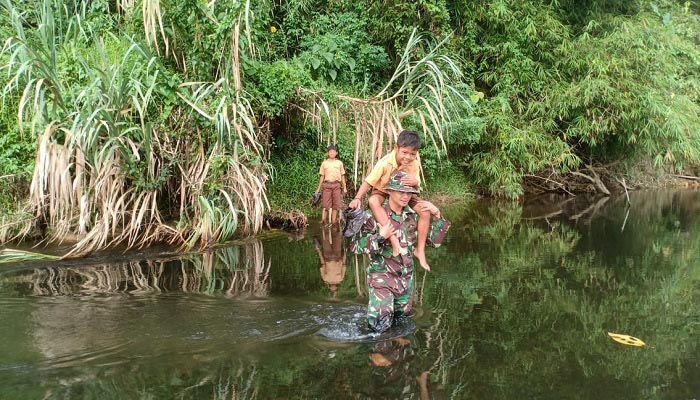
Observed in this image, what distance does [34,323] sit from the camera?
13.0 ft

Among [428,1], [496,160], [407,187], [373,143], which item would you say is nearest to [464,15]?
[428,1]

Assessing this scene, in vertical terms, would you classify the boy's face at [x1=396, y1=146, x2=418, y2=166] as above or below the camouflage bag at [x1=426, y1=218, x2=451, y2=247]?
above

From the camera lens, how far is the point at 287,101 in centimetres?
834

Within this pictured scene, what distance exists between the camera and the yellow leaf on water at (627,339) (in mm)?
3787

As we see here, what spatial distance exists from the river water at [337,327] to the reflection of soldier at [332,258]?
4 centimetres

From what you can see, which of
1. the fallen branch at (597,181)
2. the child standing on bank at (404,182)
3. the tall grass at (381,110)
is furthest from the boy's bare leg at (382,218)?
the fallen branch at (597,181)

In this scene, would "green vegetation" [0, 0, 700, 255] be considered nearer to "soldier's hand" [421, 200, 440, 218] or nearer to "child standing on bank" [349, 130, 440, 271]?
"child standing on bank" [349, 130, 440, 271]

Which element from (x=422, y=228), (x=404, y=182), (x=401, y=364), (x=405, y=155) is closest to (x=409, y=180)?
(x=404, y=182)

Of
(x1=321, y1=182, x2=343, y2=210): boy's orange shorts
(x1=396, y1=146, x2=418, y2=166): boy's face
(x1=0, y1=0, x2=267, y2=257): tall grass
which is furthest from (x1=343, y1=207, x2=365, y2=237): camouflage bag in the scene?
(x1=321, y1=182, x2=343, y2=210): boy's orange shorts

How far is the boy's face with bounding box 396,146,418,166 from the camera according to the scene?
367 cm

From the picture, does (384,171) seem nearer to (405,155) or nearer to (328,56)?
(405,155)

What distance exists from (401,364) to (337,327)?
714 millimetres

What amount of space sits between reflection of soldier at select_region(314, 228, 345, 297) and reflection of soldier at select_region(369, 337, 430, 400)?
1.22 meters

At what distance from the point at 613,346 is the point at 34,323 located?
12.7ft
